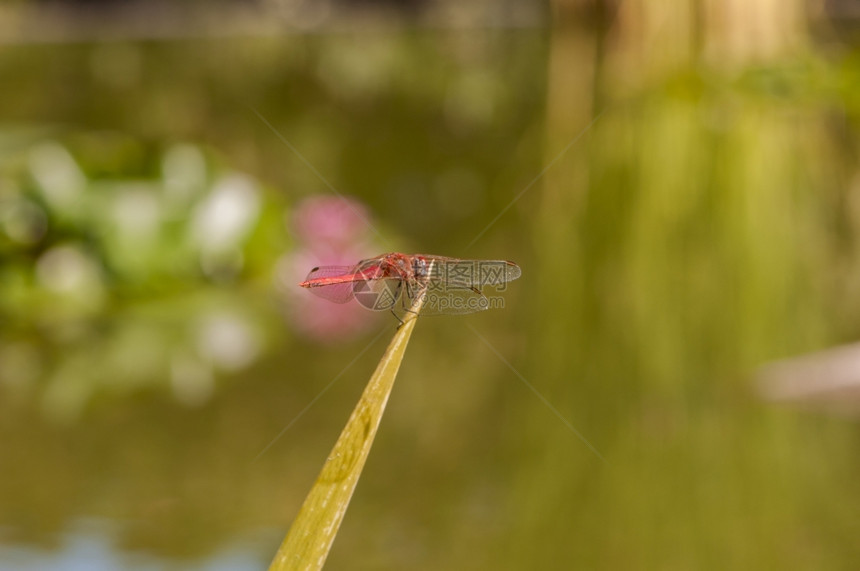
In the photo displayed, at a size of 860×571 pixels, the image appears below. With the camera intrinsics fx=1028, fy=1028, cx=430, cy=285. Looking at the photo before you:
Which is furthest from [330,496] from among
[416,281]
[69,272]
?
[69,272]

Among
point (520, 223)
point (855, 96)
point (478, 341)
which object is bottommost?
point (478, 341)

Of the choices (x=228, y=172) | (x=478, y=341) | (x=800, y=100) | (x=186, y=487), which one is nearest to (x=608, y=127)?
(x=800, y=100)

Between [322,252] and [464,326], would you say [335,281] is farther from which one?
[322,252]

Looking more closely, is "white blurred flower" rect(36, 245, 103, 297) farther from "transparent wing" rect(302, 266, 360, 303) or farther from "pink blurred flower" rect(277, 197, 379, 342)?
"transparent wing" rect(302, 266, 360, 303)

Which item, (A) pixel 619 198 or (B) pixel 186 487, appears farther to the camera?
(A) pixel 619 198

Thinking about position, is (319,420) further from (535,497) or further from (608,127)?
(608,127)

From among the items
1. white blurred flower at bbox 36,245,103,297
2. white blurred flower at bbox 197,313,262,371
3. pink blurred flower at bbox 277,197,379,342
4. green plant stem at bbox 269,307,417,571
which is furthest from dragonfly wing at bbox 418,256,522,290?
white blurred flower at bbox 36,245,103,297
